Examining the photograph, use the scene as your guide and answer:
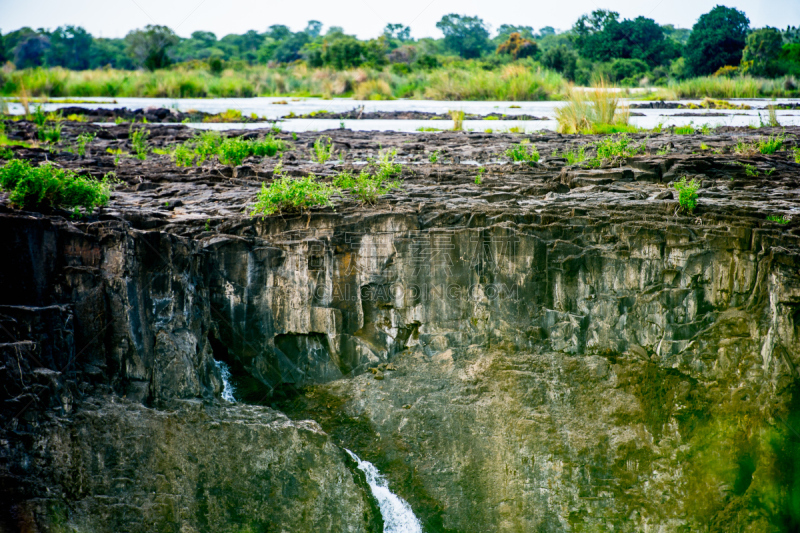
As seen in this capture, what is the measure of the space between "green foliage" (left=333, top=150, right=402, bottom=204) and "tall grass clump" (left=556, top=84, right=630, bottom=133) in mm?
4514

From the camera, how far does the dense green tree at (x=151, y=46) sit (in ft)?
94.6

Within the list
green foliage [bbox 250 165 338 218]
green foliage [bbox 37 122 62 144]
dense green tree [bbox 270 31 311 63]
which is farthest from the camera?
dense green tree [bbox 270 31 311 63]

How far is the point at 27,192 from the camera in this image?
16.0ft

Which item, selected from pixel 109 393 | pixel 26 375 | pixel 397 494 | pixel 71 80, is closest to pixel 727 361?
pixel 397 494

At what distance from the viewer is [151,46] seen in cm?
3014

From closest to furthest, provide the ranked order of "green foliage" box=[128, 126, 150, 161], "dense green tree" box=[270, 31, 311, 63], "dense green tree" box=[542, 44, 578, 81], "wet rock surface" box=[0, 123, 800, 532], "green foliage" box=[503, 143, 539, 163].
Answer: "wet rock surface" box=[0, 123, 800, 532] → "green foliage" box=[503, 143, 539, 163] → "green foliage" box=[128, 126, 150, 161] → "dense green tree" box=[542, 44, 578, 81] → "dense green tree" box=[270, 31, 311, 63]

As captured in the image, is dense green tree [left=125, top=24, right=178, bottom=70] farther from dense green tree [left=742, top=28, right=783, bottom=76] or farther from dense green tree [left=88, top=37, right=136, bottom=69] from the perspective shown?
dense green tree [left=742, top=28, right=783, bottom=76]

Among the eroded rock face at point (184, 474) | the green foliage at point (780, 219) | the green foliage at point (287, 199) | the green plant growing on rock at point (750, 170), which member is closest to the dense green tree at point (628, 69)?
the green plant growing on rock at point (750, 170)

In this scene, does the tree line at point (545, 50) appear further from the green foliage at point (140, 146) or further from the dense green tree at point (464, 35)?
the green foliage at point (140, 146)

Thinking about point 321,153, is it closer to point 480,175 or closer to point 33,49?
point 480,175

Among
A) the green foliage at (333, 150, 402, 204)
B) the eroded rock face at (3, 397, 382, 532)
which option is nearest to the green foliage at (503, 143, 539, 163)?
the green foliage at (333, 150, 402, 204)

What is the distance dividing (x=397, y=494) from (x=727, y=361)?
106 inches

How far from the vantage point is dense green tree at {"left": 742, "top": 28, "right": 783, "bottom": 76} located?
20703 mm

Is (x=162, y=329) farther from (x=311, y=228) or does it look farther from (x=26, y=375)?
(x=311, y=228)
